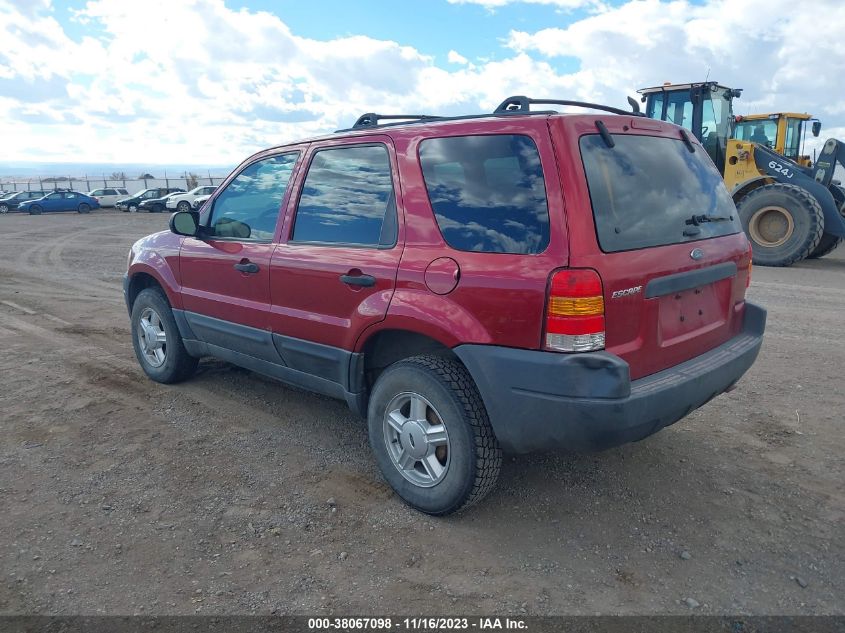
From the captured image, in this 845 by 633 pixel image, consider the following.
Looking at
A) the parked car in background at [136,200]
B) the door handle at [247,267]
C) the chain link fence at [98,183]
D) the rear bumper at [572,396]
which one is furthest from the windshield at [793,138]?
the chain link fence at [98,183]

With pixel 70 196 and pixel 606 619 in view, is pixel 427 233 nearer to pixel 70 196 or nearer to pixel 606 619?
pixel 606 619

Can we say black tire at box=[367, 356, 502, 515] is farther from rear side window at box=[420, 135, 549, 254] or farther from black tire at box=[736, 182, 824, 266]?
black tire at box=[736, 182, 824, 266]

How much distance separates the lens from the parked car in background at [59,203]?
37.4 m

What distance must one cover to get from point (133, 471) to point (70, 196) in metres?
40.7

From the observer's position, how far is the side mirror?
4.55 m

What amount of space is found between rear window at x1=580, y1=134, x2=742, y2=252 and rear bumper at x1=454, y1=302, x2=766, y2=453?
558mm

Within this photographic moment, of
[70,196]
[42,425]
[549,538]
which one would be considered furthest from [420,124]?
[70,196]

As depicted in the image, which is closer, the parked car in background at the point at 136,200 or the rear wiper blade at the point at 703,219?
the rear wiper blade at the point at 703,219

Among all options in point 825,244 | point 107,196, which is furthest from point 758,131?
point 107,196

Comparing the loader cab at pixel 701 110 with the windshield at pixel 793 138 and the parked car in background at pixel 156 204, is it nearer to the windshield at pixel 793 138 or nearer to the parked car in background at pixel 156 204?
the windshield at pixel 793 138

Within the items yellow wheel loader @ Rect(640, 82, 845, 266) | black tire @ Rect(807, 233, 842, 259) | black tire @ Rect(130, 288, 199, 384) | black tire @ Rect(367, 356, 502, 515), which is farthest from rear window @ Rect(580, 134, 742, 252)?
black tire @ Rect(807, 233, 842, 259)

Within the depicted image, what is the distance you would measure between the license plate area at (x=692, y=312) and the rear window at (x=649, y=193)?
0.28 metres

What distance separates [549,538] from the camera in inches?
121

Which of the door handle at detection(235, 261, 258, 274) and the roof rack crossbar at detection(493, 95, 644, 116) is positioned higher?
the roof rack crossbar at detection(493, 95, 644, 116)
